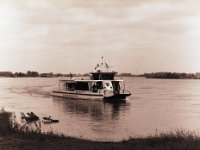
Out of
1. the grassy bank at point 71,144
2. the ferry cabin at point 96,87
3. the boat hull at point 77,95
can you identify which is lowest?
the boat hull at point 77,95

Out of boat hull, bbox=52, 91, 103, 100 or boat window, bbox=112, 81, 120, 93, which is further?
boat window, bbox=112, 81, 120, 93

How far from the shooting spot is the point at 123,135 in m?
24.1

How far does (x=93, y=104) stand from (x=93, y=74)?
20.4 ft

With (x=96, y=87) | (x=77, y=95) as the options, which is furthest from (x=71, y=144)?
(x=77, y=95)

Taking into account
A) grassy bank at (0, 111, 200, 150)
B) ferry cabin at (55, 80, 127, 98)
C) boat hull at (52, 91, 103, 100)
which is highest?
ferry cabin at (55, 80, 127, 98)

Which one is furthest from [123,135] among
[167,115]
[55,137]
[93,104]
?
[93,104]

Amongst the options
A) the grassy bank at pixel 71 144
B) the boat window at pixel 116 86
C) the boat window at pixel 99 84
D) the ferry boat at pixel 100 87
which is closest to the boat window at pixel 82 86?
the ferry boat at pixel 100 87

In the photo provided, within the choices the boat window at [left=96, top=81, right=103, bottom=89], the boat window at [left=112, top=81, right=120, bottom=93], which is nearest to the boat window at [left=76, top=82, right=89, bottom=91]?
the boat window at [left=96, top=81, right=103, bottom=89]

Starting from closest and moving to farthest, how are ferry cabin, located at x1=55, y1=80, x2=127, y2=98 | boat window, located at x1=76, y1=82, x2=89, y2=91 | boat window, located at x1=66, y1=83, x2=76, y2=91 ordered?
ferry cabin, located at x1=55, y1=80, x2=127, y2=98, boat window, located at x1=76, y1=82, x2=89, y2=91, boat window, located at x1=66, y1=83, x2=76, y2=91

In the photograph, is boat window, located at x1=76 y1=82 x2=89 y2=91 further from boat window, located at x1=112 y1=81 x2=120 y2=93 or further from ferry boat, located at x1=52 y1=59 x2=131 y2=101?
boat window, located at x1=112 y1=81 x2=120 y2=93

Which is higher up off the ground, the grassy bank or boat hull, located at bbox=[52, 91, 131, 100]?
the grassy bank

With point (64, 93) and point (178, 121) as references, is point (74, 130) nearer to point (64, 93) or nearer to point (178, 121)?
point (178, 121)

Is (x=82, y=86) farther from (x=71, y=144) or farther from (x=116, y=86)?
(x=71, y=144)

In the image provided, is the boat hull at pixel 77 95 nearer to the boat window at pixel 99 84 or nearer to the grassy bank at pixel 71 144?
the boat window at pixel 99 84
